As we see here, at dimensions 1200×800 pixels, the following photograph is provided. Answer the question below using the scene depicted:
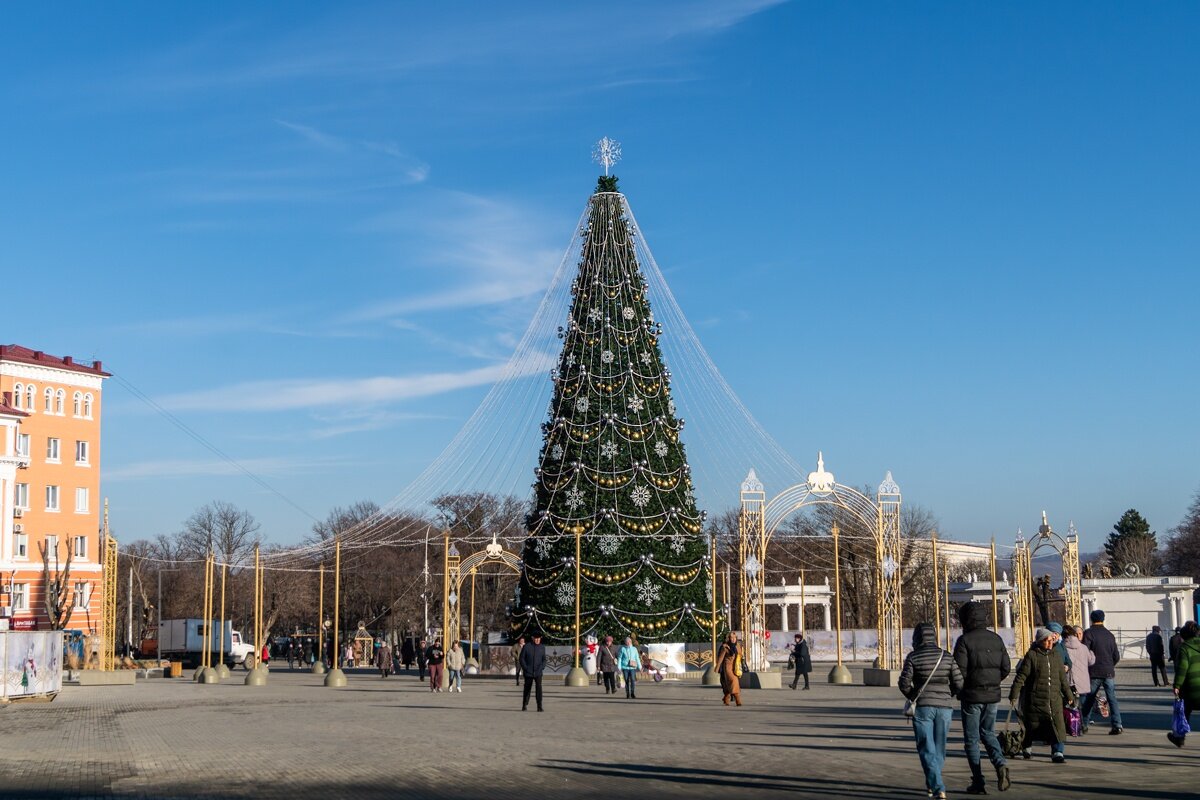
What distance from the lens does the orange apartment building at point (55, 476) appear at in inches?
2739

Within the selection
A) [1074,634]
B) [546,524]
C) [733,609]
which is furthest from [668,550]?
[733,609]

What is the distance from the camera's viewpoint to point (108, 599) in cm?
4588

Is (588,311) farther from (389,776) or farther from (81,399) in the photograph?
(81,399)

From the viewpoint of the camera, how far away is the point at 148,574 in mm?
109312

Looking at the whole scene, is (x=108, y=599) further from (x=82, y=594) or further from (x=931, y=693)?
(x=931, y=693)

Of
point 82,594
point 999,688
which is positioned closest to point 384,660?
point 82,594

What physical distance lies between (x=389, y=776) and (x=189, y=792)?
2179mm

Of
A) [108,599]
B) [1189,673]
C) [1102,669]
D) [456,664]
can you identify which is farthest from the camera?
[108,599]

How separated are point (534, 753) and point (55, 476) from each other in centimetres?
6306

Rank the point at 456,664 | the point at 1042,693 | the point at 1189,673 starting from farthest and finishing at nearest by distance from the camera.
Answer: the point at 456,664, the point at 1189,673, the point at 1042,693

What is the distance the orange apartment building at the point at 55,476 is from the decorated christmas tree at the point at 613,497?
1341 inches

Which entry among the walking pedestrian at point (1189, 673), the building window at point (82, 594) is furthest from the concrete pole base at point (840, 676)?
the building window at point (82, 594)

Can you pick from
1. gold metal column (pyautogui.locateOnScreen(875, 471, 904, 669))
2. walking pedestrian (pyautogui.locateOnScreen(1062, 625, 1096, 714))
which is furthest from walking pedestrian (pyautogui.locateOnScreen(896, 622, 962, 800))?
gold metal column (pyautogui.locateOnScreen(875, 471, 904, 669))

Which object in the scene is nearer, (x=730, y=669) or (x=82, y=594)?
(x=730, y=669)
